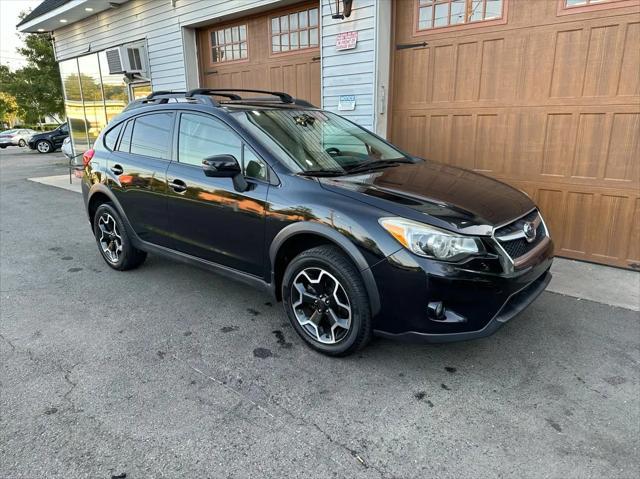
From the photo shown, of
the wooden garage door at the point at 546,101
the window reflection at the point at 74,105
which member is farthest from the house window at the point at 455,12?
the window reflection at the point at 74,105

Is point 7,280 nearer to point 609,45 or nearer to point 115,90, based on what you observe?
point 609,45

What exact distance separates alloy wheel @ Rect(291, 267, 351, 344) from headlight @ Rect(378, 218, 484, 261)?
54 cm

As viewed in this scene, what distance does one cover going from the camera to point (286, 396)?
258cm

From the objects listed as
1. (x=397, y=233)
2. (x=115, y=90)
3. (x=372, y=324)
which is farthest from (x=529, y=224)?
(x=115, y=90)

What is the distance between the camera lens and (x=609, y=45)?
4.18m

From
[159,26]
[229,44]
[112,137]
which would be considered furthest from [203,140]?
[159,26]

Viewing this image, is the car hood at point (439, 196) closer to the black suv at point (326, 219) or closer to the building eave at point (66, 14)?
the black suv at point (326, 219)

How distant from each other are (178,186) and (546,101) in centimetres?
371

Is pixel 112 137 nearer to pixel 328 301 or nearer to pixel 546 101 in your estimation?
pixel 328 301

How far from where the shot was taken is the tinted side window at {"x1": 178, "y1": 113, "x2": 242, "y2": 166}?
3.28 m

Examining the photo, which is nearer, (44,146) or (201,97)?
(201,97)

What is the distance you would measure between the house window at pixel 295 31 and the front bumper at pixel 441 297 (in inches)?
199

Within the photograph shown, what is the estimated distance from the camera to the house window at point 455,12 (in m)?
4.79

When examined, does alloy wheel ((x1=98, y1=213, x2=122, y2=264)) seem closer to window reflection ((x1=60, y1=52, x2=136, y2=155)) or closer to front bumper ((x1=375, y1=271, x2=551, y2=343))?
front bumper ((x1=375, y1=271, x2=551, y2=343))
